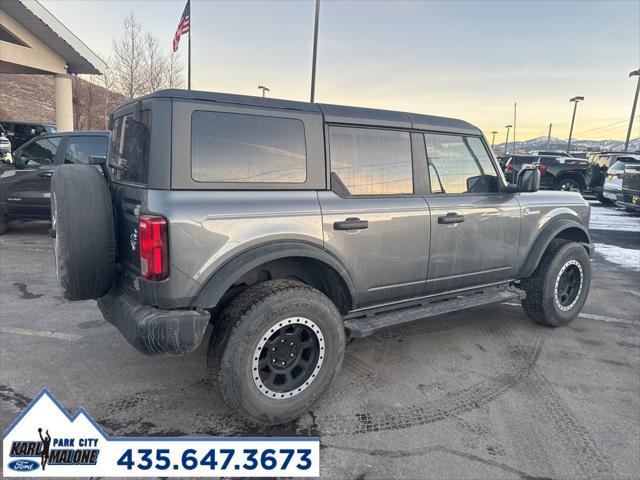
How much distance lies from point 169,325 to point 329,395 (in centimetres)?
132

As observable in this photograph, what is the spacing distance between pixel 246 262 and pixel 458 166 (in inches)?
88.1

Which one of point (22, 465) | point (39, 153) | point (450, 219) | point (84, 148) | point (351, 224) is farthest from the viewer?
point (39, 153)

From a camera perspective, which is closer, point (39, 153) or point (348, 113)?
point (348, 113)

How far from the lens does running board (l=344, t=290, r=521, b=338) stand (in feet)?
10.8

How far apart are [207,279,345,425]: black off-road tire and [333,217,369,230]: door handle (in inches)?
19.1

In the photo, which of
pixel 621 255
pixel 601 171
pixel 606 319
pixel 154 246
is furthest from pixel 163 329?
pixel 601 171

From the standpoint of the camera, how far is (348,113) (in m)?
3.32

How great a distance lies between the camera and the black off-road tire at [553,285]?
4.49 metres

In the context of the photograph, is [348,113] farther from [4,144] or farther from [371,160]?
[4,144]

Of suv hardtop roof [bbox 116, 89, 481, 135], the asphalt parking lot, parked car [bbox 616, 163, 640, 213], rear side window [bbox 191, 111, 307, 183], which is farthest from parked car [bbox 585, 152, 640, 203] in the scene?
rear side window [bbox 191, 111, 307, 183]

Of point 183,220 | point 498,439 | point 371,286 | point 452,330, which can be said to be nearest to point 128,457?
point 183,220

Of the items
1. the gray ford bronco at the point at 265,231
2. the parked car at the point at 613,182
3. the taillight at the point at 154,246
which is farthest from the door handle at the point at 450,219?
the parked car at the point at 613,182

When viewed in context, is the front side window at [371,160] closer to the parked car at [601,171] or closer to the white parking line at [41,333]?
the white parking line at [41,333]

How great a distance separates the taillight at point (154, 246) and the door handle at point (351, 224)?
1148 millimetres
